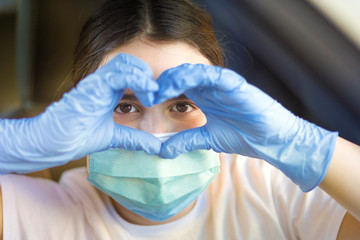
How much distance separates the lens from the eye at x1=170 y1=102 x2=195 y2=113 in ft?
3.34

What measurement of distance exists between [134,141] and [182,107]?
0.23 metres

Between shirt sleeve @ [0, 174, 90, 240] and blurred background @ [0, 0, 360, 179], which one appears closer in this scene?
shirt sleeve @ [0, 174, 90, 240]

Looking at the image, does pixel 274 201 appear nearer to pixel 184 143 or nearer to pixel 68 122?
pixel 184 143

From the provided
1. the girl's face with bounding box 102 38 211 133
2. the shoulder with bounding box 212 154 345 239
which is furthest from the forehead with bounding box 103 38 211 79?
the shoulder with bounding box 212 154 345 239

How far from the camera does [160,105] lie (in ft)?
3.17

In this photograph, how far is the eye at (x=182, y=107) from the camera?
1.02 m

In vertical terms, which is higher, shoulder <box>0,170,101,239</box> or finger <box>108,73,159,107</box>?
finger <box>108,73,159,107</box>

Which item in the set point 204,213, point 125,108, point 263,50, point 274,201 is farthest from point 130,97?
point 263,50

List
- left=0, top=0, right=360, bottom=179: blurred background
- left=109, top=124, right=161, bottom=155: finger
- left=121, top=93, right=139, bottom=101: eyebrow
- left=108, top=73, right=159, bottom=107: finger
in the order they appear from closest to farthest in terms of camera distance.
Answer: left=108, top=73, right=159, bottom=107: finger < left=109, top=124, right=161, bottom=155: finger < left=121, top=93, right=139, bottom=101: eyebrow < left=0, top=0, right=360, bottom=179: blurred background

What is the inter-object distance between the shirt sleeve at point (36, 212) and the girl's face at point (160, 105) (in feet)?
1.14

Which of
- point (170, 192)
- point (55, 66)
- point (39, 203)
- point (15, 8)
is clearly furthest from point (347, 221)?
point (15, 8)

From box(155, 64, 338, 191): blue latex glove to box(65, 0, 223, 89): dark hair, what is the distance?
0.27m

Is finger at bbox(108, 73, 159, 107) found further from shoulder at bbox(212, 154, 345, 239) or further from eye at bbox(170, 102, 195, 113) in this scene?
shoulder at bbox(212, 154, 345, 239)

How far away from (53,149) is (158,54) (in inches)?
14.4
